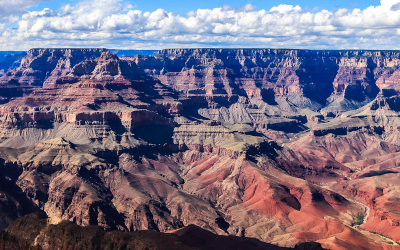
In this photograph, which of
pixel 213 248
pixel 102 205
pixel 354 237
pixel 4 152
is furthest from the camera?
pixel 4 152

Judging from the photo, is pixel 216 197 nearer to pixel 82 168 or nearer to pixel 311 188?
pixel 311 188

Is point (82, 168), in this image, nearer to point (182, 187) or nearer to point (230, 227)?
point (182, 187)

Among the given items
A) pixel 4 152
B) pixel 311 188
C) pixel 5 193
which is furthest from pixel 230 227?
pixel 4 152

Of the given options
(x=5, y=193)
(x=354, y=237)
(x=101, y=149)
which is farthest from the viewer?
(x=101, y=149)

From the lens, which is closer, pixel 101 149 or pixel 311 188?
pixel 311 188

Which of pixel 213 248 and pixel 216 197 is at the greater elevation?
pixel 213 248

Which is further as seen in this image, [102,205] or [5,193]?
[102,205]

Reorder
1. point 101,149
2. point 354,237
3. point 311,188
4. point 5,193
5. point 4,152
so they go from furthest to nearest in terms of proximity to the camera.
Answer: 1. point 101,149
2. point 4,152
3. point 311,188
4. point 5,193
5. point 354,237

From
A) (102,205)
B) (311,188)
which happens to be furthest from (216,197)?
(102,205)

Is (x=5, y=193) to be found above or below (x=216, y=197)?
above
